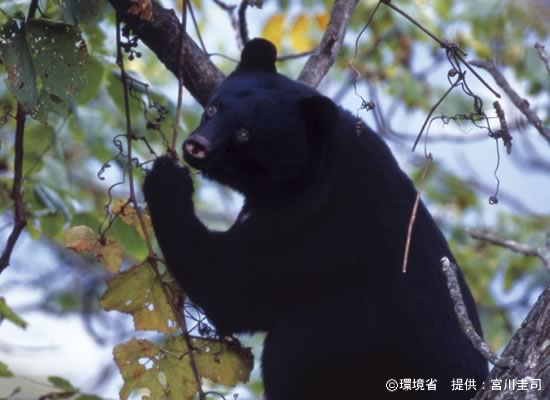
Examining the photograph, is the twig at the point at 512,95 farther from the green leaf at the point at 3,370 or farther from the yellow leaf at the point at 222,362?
the green leaf at the point at 3,370

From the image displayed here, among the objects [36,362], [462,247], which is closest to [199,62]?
[462,247]

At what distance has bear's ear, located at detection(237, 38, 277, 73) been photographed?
13.1 ft

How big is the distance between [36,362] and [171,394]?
27.7 feet

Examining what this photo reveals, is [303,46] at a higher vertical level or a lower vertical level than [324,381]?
higher

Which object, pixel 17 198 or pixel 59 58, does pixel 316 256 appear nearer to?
pixel 17 198

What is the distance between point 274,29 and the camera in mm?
8234

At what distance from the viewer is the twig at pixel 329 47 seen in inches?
160

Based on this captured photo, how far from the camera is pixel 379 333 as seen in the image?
3.74 metres

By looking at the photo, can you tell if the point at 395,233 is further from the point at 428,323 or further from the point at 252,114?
the point at 252,114

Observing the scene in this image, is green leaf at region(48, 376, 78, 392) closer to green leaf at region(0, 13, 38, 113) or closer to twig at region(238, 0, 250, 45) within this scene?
green leaf at region(0, 13, 38, 113)

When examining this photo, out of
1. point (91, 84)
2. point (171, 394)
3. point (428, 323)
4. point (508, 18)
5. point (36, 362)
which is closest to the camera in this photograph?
point (171, 394)

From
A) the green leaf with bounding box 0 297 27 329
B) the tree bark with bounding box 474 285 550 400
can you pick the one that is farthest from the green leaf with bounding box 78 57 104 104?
the tree bark with bounding box 474 285 550 400

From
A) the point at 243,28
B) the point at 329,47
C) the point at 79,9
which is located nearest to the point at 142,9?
the point at 79,9

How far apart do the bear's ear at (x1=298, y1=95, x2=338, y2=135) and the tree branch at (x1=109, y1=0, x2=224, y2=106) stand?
1.31 feet
